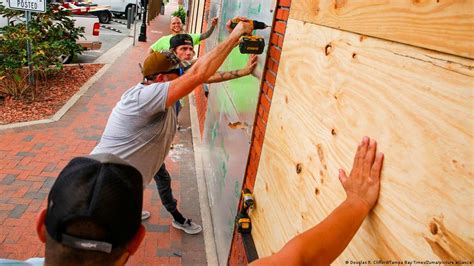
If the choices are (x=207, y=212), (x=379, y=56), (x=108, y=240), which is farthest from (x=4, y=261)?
(x=207, y=212)

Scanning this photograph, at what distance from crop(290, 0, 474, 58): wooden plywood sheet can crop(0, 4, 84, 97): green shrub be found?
7337 millimetres

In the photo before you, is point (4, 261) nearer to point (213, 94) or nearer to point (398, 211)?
point (398, 211)

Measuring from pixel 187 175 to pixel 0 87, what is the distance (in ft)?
15.5

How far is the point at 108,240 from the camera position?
3.61 feet

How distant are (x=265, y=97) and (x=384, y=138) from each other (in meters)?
1.45

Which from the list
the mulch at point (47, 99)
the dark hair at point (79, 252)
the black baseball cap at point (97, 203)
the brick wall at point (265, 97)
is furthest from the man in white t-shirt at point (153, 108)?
the mulch at point (47, 99)

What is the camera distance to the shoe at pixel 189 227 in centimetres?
407

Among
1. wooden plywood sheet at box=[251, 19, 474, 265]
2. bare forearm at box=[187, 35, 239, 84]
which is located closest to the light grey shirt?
bare forearm at box=[187, 35, 239, 84]

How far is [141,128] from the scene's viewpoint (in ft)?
9.51

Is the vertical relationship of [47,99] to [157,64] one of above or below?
below

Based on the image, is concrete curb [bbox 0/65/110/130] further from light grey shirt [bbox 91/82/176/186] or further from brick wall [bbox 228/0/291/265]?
brick wall [bbox 228/0/291/265]

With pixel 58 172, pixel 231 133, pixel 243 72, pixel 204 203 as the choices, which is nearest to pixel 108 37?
pixel 58 172

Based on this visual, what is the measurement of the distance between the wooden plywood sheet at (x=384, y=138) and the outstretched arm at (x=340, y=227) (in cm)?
4

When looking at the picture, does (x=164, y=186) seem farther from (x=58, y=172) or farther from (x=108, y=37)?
(x=108, y=37)
